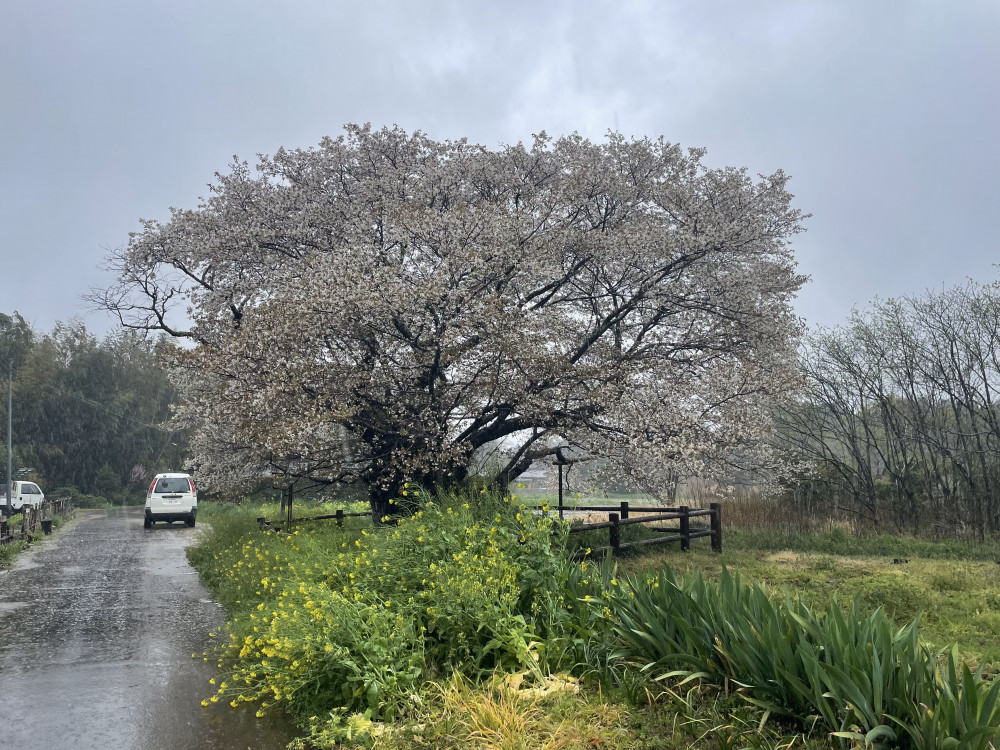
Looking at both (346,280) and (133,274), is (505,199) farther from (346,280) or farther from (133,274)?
(133,274)

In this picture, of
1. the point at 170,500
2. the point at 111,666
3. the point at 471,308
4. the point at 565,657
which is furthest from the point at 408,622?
the point at 170,500

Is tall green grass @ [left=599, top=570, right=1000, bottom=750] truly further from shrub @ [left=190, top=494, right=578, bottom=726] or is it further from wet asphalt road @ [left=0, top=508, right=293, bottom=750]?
wet asphalt road @ [left=0, top=508, right=293, bottom=750]

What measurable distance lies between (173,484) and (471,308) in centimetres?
1905

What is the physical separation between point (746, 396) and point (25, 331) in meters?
→ 53.0

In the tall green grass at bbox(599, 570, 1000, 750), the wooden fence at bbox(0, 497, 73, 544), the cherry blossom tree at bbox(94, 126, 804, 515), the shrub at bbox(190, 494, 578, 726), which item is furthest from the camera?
the wooden fence at bbox(0, 497, 73, 544)

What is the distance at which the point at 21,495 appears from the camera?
32594 millimetres

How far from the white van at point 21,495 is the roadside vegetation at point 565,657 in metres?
28.7

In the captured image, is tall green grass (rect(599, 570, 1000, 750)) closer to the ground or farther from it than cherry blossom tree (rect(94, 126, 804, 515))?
closer to the ground

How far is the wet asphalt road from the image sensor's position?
199 inches

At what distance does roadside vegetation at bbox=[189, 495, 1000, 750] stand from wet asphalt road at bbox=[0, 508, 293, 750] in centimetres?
30

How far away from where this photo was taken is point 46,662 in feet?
22.9

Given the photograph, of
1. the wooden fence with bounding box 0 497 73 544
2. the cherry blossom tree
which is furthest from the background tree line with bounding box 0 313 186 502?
the cherry blossom tree

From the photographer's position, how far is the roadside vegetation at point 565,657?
155 inches

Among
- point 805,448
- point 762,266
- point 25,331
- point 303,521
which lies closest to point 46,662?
point 303,521
